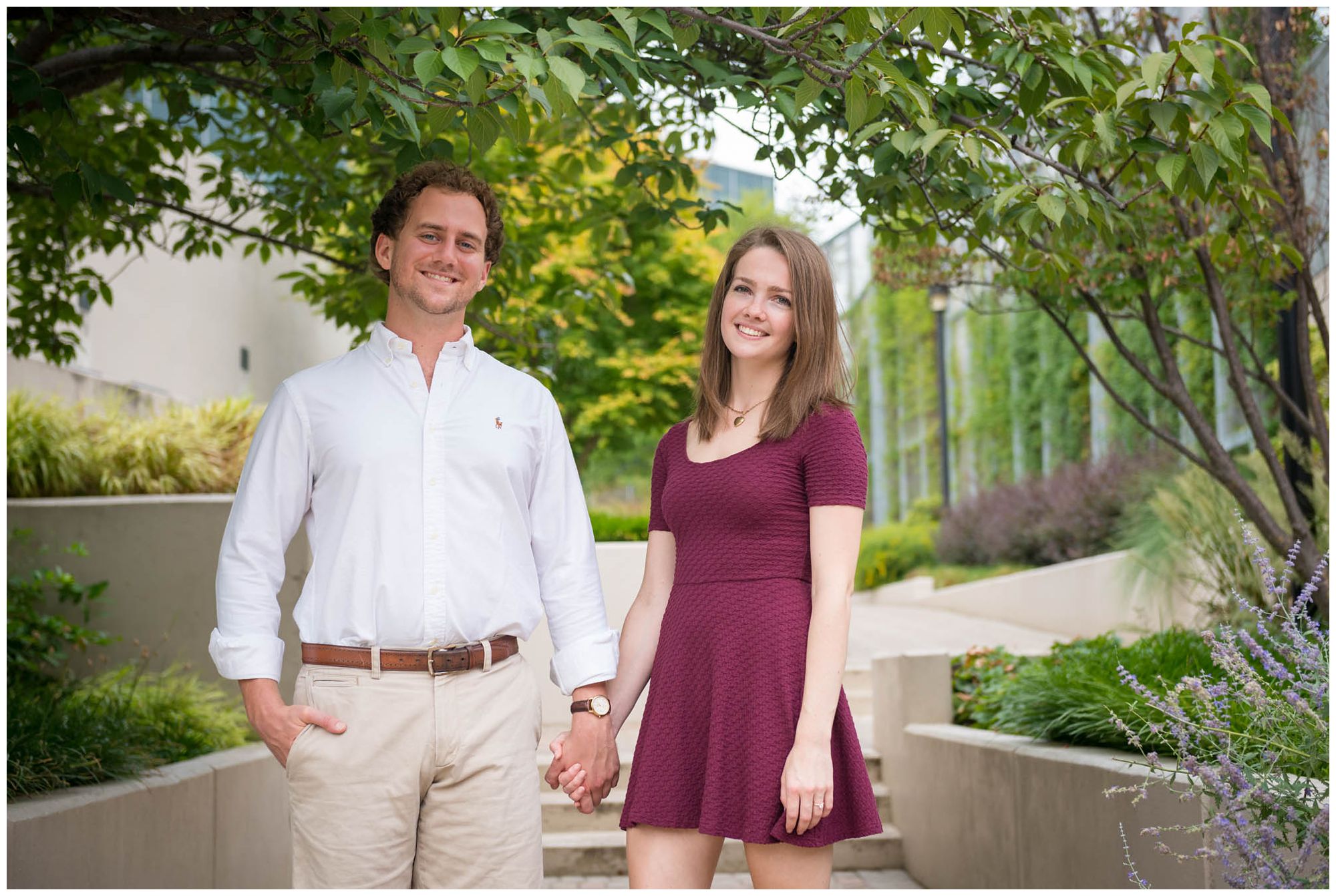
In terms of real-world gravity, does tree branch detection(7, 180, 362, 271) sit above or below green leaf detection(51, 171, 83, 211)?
above

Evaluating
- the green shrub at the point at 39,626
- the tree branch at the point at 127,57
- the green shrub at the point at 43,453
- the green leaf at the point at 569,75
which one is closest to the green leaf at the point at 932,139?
the green leaf at the point at 569,75

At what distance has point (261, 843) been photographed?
16.7 feet

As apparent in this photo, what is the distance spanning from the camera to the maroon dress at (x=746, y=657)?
2404 millimetres

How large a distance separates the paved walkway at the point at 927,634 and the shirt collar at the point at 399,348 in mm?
Result: 6564

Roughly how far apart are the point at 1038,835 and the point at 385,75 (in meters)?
3.49

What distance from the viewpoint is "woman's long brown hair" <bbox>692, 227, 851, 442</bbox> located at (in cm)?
255

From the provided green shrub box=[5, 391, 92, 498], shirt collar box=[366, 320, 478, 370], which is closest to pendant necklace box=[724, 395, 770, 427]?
shirt collar box=[366, 320, 478, 370]

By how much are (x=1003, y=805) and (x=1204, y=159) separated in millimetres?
2825

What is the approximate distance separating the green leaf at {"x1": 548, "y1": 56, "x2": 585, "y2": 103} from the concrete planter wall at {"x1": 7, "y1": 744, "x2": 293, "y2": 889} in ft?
9.20

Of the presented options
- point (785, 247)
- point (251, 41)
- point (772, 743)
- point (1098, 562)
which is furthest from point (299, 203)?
point (1098, 562)

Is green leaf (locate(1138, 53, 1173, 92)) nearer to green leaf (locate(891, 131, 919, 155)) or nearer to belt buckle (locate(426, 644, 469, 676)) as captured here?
green leaf (locate(891, 131, 919, 155))

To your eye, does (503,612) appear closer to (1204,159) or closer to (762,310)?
(762,310)

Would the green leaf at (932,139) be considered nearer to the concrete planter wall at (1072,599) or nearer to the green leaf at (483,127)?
the green leaf at (483,127)

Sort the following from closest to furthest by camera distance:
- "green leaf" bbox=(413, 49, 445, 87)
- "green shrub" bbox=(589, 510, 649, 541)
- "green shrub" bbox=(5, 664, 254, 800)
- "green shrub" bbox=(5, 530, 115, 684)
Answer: "green leaf" bbox=(413, 49, 445, 87), "green shrub" bbox=(5, 664, 254, 800), "green shrub" bbox=(5, 530, 115, 684), "green shrub" bbox=(589, 510, 649, 541)
